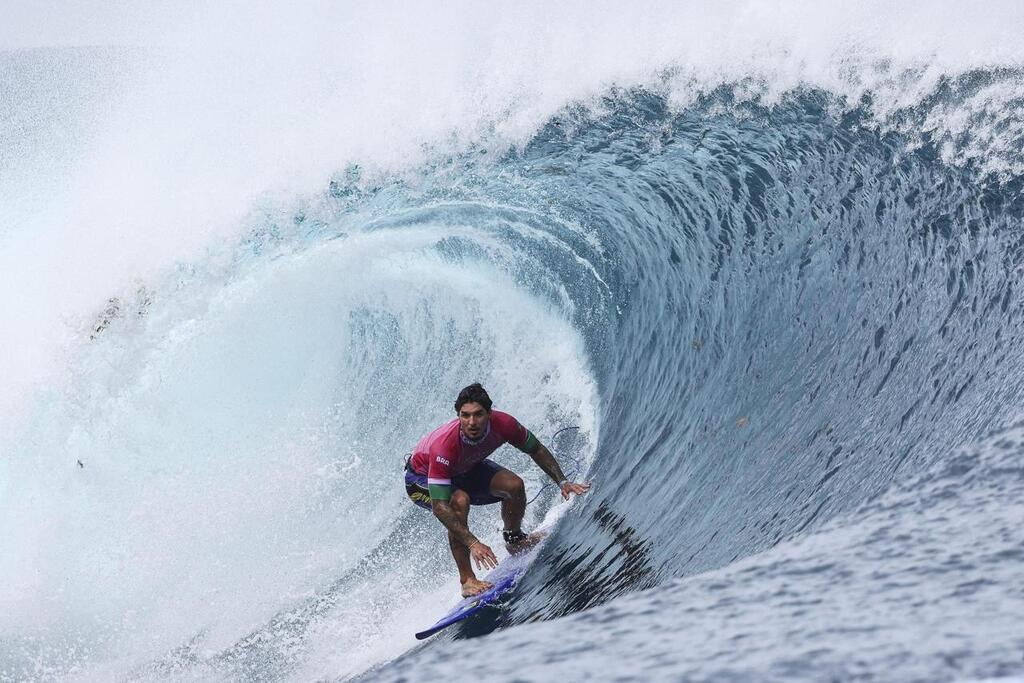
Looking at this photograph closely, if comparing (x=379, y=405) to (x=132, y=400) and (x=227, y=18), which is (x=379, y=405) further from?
(x=227, y=18)

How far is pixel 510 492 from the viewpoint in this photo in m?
5.73

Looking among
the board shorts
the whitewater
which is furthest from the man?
the whitewater

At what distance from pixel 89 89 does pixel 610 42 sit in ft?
27.1

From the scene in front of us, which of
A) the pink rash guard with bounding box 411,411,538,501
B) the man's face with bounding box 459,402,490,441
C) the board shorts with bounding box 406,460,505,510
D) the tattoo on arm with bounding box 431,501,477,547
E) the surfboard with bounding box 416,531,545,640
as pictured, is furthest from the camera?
the board shorts with bounding box 406,460,505,510

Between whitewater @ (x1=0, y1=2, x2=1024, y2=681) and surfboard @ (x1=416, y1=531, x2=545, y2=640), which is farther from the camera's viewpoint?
surfboard @ (x1=416, y1=531, x2=545, y2=640)

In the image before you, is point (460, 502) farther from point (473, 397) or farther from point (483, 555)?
point (473, 397)

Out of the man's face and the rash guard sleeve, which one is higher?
the man's face

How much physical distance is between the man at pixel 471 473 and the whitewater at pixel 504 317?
0.37 metres

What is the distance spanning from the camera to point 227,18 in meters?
12.7

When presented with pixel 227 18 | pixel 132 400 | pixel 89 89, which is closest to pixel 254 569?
pixel 132 400

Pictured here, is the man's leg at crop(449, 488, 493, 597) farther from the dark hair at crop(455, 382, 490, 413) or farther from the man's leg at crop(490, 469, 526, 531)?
the dark hair at crop(455, 382, 490, 413)

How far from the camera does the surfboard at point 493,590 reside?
5.68 metres

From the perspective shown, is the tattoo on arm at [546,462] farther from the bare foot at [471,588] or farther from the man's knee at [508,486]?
the bare foot at [471,588]

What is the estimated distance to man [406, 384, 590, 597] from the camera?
535 centimetres
